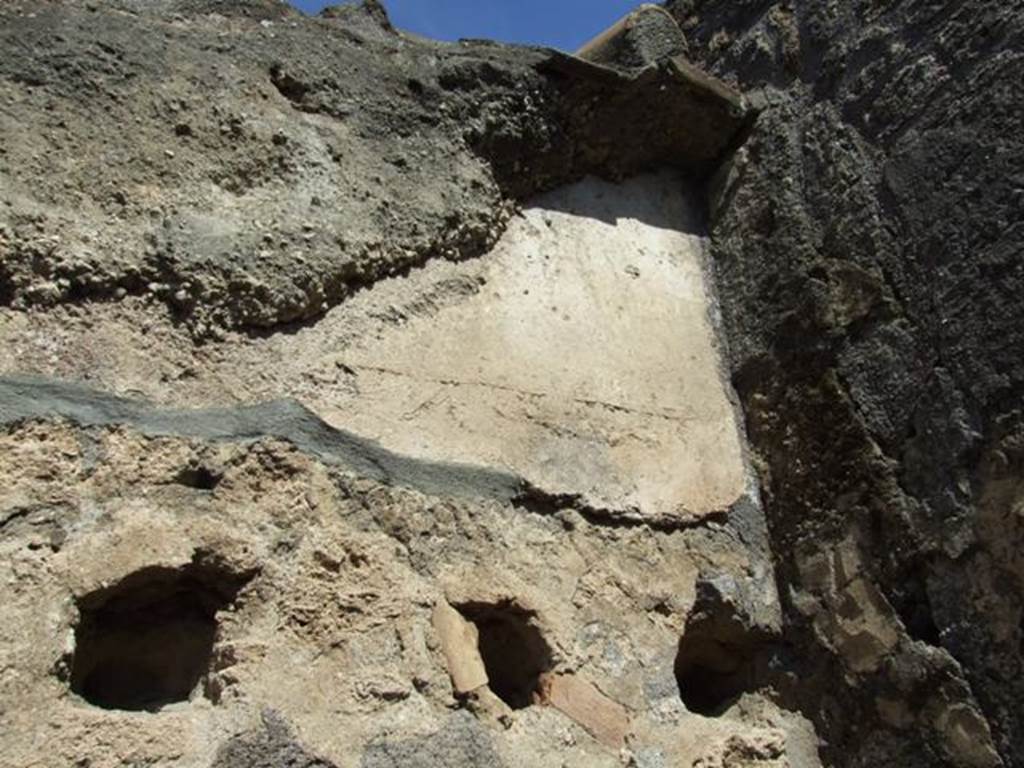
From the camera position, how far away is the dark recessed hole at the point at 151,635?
5.59 feet

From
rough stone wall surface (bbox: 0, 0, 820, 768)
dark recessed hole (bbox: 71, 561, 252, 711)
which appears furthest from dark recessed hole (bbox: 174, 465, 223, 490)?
dark recessed hole (bbox: 71, 561, 252, 711)

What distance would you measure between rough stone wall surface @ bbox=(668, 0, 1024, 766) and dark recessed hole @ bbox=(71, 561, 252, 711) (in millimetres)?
1004

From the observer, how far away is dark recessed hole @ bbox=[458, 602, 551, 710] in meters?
1.97

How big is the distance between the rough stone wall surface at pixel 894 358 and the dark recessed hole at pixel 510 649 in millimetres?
489

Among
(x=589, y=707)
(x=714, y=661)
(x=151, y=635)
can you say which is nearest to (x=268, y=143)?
(x=151, y=635)

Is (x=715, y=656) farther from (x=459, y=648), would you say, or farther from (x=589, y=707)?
(x=459, y=648)

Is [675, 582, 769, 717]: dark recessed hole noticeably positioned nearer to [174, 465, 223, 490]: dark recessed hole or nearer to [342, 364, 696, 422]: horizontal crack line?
[342, 364, 696, 422]: horizontal crack line

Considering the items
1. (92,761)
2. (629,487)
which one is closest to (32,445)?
(92,761)

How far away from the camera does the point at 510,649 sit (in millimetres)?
2031

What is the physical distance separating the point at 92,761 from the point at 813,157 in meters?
1.72

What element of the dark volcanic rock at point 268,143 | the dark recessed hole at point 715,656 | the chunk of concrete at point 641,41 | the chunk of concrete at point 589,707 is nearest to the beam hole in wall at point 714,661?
the dark recessed hole at point 715,656

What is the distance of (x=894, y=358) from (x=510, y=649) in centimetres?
82

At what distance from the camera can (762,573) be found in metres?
2.26

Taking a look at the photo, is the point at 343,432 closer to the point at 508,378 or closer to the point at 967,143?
the point at 508,378
